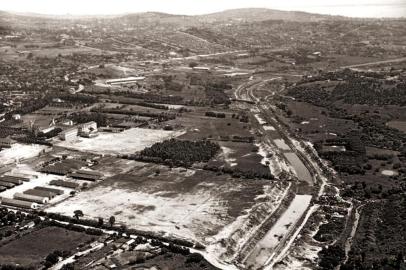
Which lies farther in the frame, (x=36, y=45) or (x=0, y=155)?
(x=36, y=45)

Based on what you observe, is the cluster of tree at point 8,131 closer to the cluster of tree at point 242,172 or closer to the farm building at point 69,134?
the farm building at point 69,134

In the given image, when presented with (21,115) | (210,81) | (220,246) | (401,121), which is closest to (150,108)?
(21,115)

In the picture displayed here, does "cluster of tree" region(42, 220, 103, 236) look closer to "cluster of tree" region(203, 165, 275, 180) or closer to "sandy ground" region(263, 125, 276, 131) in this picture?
"cluster of tree" region(203, 165, 275, 180)

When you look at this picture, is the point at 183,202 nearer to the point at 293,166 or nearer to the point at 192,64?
the point at 293,166

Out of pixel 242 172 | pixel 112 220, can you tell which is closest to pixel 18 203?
pixel 112 220

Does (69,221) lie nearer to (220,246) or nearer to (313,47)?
(220,246)
